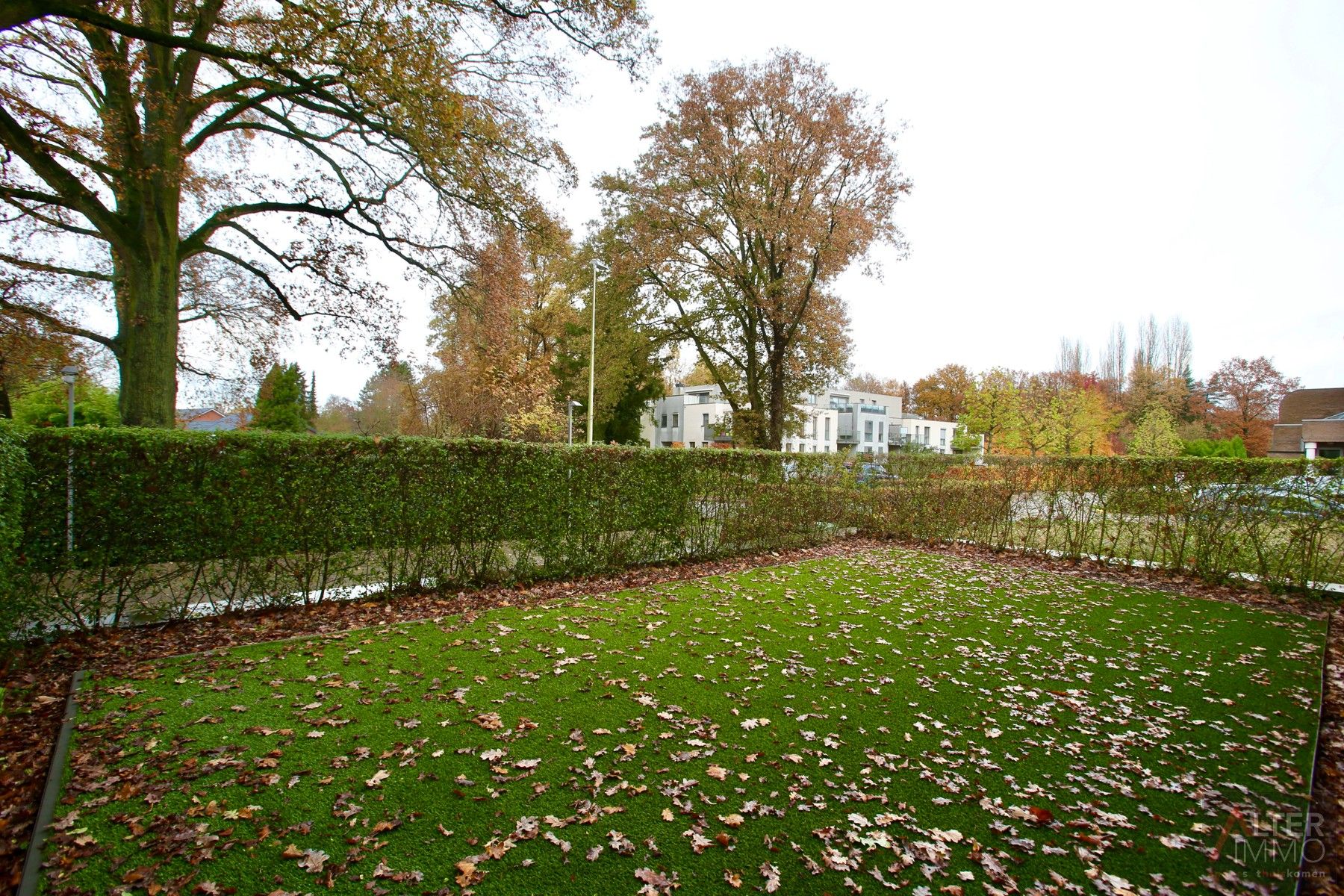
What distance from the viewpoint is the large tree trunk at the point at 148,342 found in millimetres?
10055

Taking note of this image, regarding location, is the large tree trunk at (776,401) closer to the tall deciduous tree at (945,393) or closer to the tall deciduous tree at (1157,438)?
the tall deciduous tree at (1157,438)

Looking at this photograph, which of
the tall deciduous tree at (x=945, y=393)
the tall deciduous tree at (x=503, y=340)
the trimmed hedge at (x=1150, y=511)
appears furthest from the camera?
the tall deciduous tree at (x=945, y=393)

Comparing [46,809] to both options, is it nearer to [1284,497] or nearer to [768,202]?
[1284,497]

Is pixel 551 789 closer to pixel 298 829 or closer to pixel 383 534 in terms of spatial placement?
pixel 298 829

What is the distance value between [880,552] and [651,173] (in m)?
14.6

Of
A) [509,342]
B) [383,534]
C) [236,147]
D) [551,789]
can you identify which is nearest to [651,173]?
[509,342]

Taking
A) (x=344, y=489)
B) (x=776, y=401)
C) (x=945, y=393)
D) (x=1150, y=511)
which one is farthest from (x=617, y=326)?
(x=945, y=393)

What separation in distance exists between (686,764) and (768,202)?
727 inches

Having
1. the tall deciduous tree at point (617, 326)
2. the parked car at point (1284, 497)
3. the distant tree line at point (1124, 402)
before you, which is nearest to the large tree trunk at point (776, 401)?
the tall deciduous tree at point (617, 326)

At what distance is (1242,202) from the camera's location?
38.9 ft

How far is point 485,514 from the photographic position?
8500 millimetres

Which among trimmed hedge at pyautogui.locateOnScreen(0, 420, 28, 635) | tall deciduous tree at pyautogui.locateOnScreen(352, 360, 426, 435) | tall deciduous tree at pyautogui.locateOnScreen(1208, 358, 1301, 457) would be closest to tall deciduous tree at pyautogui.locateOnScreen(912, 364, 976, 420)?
tall deciduous tree at pyautogui.locateOnScreen(1208, 358, 1301, 457)

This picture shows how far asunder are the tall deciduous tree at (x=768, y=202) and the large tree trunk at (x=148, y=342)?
12694mm

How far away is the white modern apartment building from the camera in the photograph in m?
55.8
